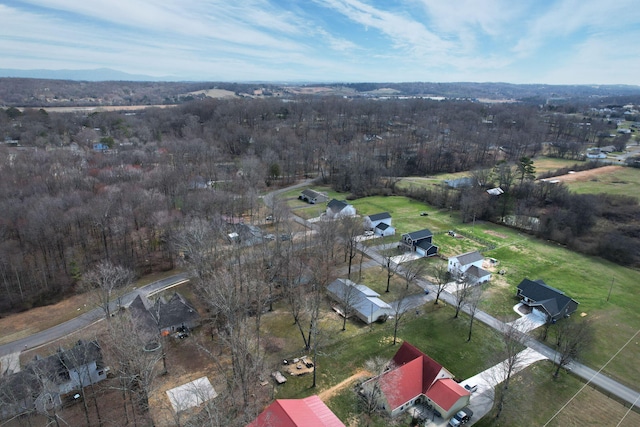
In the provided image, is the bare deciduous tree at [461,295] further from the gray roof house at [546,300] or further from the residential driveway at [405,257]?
the residential driveway at [405,257]

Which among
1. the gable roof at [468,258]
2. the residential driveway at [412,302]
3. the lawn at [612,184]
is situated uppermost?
the lawn at [612,184]

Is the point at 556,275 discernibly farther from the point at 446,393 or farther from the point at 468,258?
the point at 446,393

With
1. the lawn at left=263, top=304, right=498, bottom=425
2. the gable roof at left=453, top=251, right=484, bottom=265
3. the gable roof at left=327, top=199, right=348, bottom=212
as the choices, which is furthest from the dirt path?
the gable roof at left=327, top=199, right=348, bottom=212

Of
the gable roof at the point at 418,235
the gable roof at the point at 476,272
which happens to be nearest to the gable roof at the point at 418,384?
the gable roof at the point at 476,272

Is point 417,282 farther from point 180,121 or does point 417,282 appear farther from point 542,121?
point 542,121

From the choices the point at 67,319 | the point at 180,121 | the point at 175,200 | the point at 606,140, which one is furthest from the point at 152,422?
the point at 606,140

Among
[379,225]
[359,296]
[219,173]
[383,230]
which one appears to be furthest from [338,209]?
[219,173]
